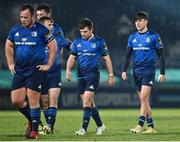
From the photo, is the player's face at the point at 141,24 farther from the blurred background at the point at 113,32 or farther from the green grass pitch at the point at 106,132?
the blurred background at the point at 113,32

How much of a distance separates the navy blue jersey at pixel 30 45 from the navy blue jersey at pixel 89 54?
1.63m

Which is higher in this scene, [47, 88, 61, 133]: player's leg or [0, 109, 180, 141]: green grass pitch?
[47, 88, 61, 133]: player's leg

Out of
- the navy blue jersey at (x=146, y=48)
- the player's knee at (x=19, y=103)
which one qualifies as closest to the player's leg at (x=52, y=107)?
the player's knee at (x=19, y=103)

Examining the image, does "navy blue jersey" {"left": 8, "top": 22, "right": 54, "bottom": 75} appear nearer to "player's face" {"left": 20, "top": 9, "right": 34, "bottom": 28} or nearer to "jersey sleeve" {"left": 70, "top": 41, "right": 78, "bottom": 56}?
"player's face" {"left": 20, "top": 9, "right": 34, "bottom": 28}

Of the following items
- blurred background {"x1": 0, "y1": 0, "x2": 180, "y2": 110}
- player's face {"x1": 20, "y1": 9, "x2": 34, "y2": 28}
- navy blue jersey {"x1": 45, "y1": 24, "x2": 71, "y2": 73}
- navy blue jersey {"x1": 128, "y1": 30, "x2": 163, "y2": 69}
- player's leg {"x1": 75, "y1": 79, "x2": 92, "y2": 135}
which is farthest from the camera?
blurred background {"x1": 0, "y1": 0, "x2": 180, "y2": 110}

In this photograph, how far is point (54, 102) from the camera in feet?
48.8

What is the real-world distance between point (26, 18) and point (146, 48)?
10.1 feet

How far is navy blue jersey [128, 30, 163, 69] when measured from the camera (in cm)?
1485

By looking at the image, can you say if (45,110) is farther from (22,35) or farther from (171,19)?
(171,19)

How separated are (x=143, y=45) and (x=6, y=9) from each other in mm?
11517

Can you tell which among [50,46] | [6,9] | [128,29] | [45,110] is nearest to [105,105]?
[128,29]

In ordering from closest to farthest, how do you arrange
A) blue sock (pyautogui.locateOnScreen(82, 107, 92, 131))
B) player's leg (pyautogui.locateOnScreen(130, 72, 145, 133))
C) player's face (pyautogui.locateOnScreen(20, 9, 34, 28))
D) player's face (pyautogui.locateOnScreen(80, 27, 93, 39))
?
player's face (pyautogui.locateOnScreen(20, 9, 34, 28))
blue sock (pyautogui.locateOnScreen(82, 107, 92, 131))
player's face (pyautogui.locateOnScreen(80, 27, 93, 39))
player's leg (pyautogui.locateOnScreen(130, 72, 145, 133))

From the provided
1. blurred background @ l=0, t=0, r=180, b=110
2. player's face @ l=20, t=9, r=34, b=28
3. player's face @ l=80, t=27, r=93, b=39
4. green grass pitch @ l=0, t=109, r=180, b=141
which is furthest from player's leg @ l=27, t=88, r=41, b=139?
blurred background @ l=0, t=0, r=180, b=110

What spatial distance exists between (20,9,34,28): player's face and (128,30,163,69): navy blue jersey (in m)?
2.85
